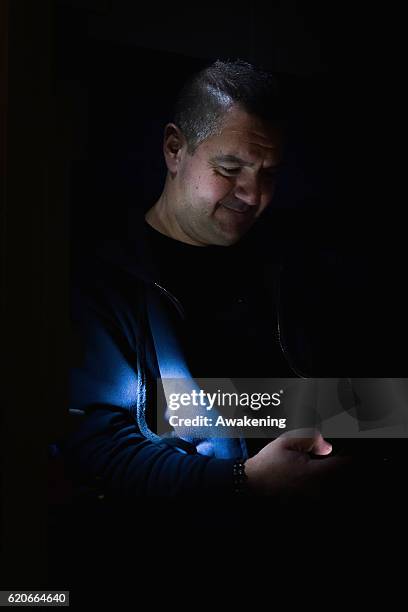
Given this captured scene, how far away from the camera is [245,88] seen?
2.03 m

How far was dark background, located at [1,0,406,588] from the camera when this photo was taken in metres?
1.96

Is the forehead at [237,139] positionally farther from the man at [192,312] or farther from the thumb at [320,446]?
the thumb at [320,446]

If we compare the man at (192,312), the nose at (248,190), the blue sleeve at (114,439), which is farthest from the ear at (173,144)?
the blue sleeve at (114,439)

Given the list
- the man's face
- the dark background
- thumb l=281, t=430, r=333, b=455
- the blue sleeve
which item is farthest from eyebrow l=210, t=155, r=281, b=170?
thumb l=281, t=430, r=333, b=455

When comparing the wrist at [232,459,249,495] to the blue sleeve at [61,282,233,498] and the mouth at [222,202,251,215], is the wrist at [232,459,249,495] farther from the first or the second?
the mouth at [222,202,251,215]

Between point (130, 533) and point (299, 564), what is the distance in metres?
0.44

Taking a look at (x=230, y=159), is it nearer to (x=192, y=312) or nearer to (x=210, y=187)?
(x=210, y=187)

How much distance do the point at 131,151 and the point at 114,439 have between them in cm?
73

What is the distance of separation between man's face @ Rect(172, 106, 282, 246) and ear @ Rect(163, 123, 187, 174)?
1cm

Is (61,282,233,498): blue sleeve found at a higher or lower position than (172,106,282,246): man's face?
lower

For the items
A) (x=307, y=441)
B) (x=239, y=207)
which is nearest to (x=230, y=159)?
(x=239, y=207)

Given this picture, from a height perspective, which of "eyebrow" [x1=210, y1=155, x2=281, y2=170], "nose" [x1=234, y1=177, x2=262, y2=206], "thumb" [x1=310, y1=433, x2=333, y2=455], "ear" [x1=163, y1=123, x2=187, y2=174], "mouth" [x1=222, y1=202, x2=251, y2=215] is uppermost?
"ear" [x1=163, y1=123, x2=187, y2=174]

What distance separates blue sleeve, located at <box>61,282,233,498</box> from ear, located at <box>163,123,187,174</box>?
43cm

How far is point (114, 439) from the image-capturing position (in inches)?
77.1
